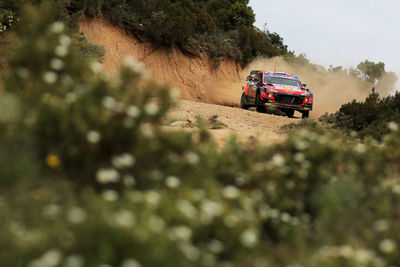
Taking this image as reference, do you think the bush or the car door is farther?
the car door

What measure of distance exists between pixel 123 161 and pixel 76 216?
819 millimetres

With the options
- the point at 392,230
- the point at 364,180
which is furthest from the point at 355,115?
the point at 392,230

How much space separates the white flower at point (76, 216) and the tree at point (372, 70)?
9034 cm

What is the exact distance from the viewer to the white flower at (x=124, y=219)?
2650 mm

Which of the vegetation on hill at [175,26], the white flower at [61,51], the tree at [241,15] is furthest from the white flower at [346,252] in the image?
the tree at [241,15]

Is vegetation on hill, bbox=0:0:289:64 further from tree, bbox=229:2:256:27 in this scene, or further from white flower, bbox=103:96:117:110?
white flower, bbox=103:96:117:110

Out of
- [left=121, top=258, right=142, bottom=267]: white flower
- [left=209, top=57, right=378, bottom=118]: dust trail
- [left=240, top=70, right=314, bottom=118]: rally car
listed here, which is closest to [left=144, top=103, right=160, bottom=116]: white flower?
[left=121, top=258, right=142, bottom=267]: white flower

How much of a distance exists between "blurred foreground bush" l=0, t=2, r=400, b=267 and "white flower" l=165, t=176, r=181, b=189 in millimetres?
13

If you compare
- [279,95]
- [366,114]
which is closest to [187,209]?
[366,114]

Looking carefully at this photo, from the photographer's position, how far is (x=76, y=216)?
2850 millimetres

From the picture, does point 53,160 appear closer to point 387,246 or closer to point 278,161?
point 278,161

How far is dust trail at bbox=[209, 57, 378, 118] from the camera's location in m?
30.9

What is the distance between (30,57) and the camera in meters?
4.28

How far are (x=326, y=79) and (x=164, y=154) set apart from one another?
119 ft
